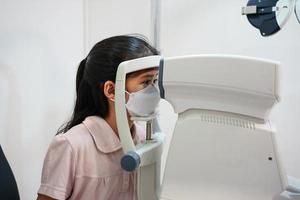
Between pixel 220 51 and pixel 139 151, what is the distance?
1124mm

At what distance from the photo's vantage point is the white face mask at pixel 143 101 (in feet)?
2.77

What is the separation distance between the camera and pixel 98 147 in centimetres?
97

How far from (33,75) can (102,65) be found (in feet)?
2.88

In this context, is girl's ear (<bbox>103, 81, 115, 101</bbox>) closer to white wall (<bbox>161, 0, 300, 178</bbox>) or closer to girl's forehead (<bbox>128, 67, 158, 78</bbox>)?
girl's forehead (<bbox>128, 67, 158, 78</bbox>)

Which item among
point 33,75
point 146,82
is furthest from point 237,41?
point 33,75

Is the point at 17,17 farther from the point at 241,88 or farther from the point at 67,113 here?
the point at 241,88

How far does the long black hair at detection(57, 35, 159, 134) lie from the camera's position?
95cm

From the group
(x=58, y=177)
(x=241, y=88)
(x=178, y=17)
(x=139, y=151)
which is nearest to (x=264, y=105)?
(x=241, y=88)

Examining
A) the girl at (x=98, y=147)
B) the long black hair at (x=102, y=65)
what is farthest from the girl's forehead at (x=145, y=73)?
the long black hair at (x=102, y=65)

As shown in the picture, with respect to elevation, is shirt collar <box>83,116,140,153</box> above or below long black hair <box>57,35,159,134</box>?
below

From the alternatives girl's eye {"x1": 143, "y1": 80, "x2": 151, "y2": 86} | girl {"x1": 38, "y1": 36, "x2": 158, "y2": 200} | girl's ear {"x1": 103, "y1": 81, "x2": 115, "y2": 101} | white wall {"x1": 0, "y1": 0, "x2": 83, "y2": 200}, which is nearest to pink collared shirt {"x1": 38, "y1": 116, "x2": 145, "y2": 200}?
girl {"x1": 38, "y1": 36, "x2": 158, "y2": 200}

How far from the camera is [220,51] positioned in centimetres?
174

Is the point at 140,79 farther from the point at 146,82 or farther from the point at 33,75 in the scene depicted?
the point at 33,75

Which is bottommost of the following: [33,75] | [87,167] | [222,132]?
[87,167]
